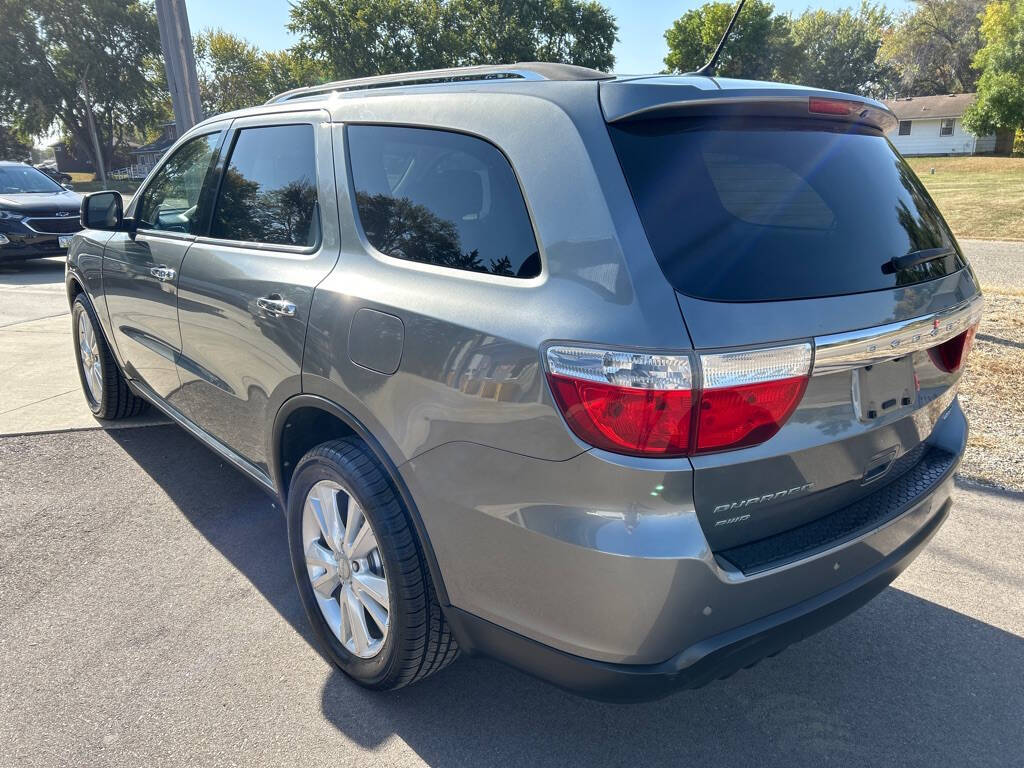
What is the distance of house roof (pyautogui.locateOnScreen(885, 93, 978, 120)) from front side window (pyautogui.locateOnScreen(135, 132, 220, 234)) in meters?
61.8

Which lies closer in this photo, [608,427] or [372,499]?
[608,427]

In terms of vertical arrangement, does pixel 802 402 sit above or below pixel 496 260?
below

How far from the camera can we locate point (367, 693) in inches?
99.7

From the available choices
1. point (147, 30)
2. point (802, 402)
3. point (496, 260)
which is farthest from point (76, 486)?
point (147, 30)

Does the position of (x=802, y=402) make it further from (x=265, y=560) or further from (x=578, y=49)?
(x=578, y=49)

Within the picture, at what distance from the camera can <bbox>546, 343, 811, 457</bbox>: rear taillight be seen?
1642 millimetres

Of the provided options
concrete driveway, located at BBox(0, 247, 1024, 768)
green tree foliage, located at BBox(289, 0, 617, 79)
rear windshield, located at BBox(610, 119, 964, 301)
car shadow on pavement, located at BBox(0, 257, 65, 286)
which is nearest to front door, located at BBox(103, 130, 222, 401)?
concrete driveway, located at BBox(0, 247, 1024, 768)

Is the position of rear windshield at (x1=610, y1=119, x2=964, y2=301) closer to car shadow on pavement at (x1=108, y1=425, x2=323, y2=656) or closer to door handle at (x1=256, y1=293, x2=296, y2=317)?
door handle at (x1=256, y1=293, x2=296, y2=317)

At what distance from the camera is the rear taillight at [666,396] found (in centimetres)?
164

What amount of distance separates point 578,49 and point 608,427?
51146mm

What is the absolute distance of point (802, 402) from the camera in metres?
1.79

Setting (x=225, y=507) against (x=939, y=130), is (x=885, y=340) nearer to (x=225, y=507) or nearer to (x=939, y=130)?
(x=225, y=507)

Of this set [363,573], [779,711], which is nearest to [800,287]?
[779,711]

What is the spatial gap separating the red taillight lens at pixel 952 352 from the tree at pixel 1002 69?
151 ft
